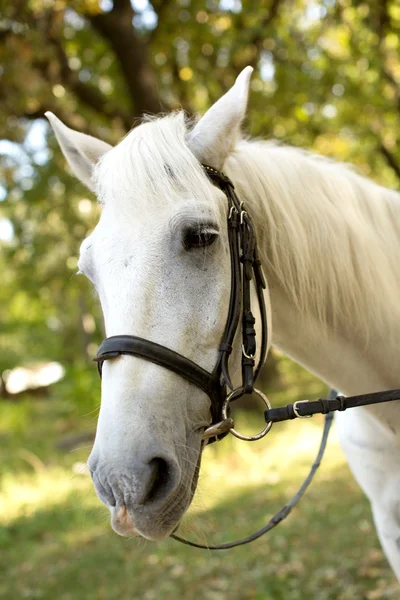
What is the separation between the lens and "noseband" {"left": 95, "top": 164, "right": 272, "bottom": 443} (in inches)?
61.1

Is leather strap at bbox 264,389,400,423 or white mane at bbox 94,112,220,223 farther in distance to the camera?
leather strap at bbox 264,389,400,423

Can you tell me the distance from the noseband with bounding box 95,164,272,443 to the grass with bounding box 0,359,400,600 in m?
1.42

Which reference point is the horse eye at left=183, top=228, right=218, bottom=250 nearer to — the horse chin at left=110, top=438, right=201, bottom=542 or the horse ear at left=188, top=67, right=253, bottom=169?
the horse ear at left=188, top=67, right=253, bottom=169

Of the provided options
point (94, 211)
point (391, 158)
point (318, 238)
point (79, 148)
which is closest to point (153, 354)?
point (318, 238)

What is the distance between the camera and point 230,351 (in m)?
1.71

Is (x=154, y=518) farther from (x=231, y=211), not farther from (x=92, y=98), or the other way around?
(x=92, y=98)

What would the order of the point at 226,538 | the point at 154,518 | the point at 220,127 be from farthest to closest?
the point at 226,538 → the point at 220,127 → the point at 154,518

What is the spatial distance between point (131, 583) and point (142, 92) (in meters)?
6.80

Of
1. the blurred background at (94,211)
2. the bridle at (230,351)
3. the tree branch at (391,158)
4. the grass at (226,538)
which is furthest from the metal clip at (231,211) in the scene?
the tree branch at (391,158)

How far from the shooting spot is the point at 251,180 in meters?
2.05

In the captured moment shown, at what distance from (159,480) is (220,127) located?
45.5 inches

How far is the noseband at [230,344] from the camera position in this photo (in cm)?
155

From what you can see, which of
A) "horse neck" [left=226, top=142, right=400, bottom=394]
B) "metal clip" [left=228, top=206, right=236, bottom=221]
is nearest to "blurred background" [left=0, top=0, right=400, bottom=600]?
"horse neck" [left=226, top=142, right=400, bottom=394]

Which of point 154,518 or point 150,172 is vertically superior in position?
point 150,172
